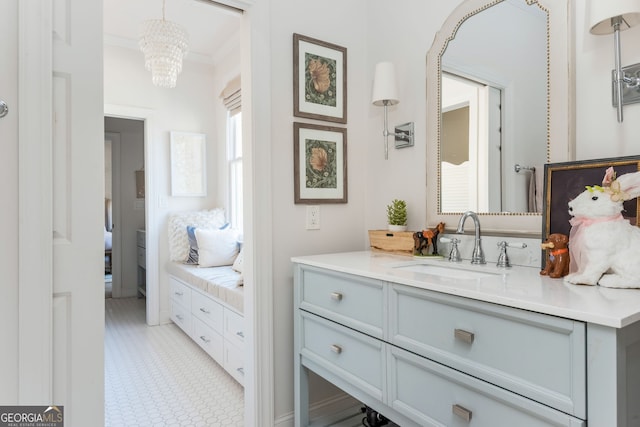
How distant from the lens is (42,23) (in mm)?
1321

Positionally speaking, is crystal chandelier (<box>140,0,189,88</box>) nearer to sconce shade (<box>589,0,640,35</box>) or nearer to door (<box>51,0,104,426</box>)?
door (<box>51,0,104,426</box>)

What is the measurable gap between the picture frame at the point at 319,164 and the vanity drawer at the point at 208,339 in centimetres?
144

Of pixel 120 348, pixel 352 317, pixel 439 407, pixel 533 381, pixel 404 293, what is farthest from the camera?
pixel 120 348

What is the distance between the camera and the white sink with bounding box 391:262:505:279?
4.80 feet

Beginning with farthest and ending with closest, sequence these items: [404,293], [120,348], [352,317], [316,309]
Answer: [120,348] → [316,309] → [352,317] → [404,293]

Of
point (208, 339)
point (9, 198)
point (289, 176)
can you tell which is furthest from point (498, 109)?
point (208, 339)

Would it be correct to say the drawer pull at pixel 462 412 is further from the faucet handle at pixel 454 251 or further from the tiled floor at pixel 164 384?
the tiled floor at pixel 164 384

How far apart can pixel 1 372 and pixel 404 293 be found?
1380 millimetres

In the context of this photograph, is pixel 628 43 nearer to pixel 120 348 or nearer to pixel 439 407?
pixel 439 407

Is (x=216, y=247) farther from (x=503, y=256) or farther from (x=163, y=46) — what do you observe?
(x=503, y=256)

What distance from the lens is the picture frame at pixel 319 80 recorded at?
1.98 metres

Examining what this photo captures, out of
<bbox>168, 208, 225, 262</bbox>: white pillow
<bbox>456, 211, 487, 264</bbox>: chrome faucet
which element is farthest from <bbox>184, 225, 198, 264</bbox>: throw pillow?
<bbox>456, 211, 487, 264</bbox>: chrome faucet

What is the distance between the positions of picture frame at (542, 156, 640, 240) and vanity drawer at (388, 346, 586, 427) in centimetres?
64

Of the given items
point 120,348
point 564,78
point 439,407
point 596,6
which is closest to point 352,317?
point 439,407
